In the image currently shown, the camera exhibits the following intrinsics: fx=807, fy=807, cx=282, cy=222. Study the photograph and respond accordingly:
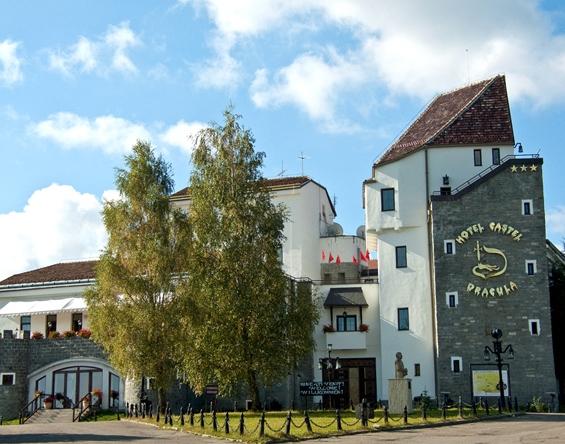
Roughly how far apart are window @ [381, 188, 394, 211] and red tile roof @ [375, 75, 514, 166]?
190 centimetres

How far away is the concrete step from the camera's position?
46500 millimetres

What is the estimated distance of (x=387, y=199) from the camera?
52406 millimetres

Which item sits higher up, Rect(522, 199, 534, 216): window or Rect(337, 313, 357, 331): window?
Rect(522, 199, 534, 216): window

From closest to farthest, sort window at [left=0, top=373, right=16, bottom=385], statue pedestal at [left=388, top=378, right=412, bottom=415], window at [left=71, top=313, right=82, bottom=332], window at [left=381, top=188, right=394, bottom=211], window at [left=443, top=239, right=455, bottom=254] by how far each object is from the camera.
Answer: statue pedestal at [left=388, top=378, right=412, bottom=415], window at [left=443, top=239, right=455, bottom=254], window at [left=0, top=373, right=16, bottom=385], window at [left=381, top=188, right=394, bottom=211], window at [left=71, top=313, right=82, bottom=332]

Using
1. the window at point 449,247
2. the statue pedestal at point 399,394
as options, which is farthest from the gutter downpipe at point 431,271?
the statue pedestal at point 399,394

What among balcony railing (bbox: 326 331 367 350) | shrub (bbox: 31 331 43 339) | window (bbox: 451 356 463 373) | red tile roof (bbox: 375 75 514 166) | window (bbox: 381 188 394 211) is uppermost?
red tile roof (bbox: 375 75 514 166)

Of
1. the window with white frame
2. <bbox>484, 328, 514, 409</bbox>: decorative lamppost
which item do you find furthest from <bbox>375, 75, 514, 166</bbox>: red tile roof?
<bbox>484, 328, 514, 409</bbox>: decorative lamppost

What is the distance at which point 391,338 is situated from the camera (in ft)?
167

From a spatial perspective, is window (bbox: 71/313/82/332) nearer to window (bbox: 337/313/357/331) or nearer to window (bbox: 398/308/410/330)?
window (bbox: 337/313/357/331)

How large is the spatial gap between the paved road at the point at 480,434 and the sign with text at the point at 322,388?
680cm

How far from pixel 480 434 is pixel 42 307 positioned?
37.5 m

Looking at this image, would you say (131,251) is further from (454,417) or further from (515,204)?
(515,204)

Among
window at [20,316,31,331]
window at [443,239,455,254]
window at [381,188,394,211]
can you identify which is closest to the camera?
window at [443,239,455,254]

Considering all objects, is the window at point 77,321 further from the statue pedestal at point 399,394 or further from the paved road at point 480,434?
Answer: the paved road at point 480,434
